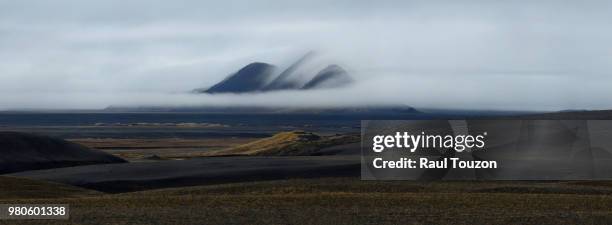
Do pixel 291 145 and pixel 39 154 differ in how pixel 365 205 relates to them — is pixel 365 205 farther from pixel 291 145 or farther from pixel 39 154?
pixel 291 145

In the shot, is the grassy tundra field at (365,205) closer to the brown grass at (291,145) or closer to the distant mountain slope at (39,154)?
the distant mountain slope at (39,154)

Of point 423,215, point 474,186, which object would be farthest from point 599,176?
point 423,215

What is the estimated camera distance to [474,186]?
38094mm

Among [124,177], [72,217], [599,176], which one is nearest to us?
[72,217]

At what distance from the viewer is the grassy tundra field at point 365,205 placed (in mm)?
26000

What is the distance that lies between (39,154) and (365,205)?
2158 inches

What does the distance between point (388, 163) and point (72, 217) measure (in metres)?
14.7

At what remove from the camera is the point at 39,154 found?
7919cm

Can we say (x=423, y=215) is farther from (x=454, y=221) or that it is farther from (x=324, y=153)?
(x=324, y=153)

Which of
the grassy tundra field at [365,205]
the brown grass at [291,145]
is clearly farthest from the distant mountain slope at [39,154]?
the grassy tundra field at [365,205]

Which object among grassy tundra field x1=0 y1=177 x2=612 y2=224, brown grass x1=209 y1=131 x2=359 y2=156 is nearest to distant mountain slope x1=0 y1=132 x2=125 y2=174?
brown grass x1=209 y1=131 x2=359 y2=156

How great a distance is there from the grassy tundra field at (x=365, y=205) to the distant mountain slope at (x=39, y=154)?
36.2m

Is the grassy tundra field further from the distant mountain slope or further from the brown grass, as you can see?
the brown grass

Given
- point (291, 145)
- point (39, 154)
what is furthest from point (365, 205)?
point (291, 145)
